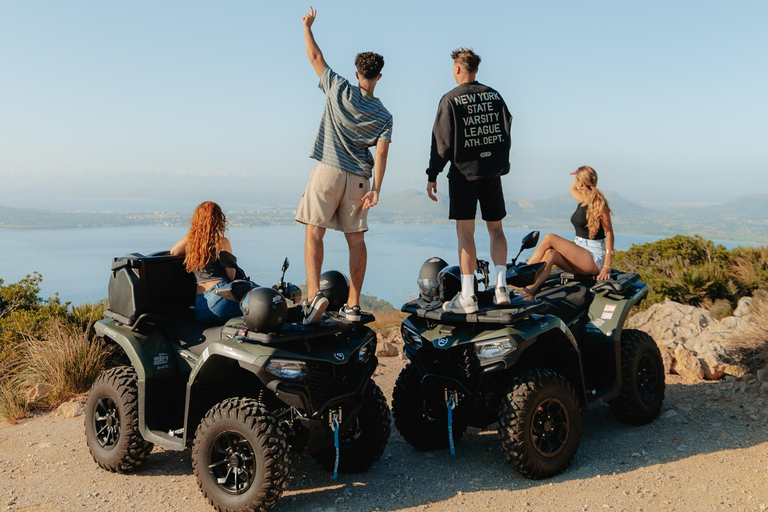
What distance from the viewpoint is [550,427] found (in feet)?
16.6

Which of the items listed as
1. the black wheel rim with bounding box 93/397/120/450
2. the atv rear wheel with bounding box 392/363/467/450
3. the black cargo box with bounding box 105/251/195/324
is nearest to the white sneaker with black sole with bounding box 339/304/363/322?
the atv rear wheel with bounding box 392/363/467/450

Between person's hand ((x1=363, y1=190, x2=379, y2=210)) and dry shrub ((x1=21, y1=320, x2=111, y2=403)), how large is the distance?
4.03 metres

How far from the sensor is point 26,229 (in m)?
31.8

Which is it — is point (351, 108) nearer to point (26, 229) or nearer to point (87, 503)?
point (87, 503)

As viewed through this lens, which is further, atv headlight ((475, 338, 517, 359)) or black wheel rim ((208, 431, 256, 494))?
atv headlight ((475, 338, 517, 359))

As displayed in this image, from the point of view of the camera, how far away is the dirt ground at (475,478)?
4.68 meters

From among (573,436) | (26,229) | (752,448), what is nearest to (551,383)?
(573,436)

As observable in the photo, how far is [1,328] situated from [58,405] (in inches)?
79.5

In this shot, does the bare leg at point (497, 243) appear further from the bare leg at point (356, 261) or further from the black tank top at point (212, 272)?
the black tank top at point (212, 272)

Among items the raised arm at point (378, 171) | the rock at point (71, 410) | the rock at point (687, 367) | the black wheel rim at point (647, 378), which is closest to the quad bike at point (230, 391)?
the raised arm at point (378, 171)

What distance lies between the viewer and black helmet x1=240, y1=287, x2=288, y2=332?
4.37m

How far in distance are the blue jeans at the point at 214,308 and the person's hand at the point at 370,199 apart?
1.41 metres

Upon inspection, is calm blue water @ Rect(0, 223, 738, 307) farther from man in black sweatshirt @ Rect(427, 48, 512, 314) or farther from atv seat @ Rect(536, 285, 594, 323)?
man in black sweatshirt @ Rect(427, 48, 512, 314)

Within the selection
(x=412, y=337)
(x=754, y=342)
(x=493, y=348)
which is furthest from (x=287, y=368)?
(x=754, y=342)
